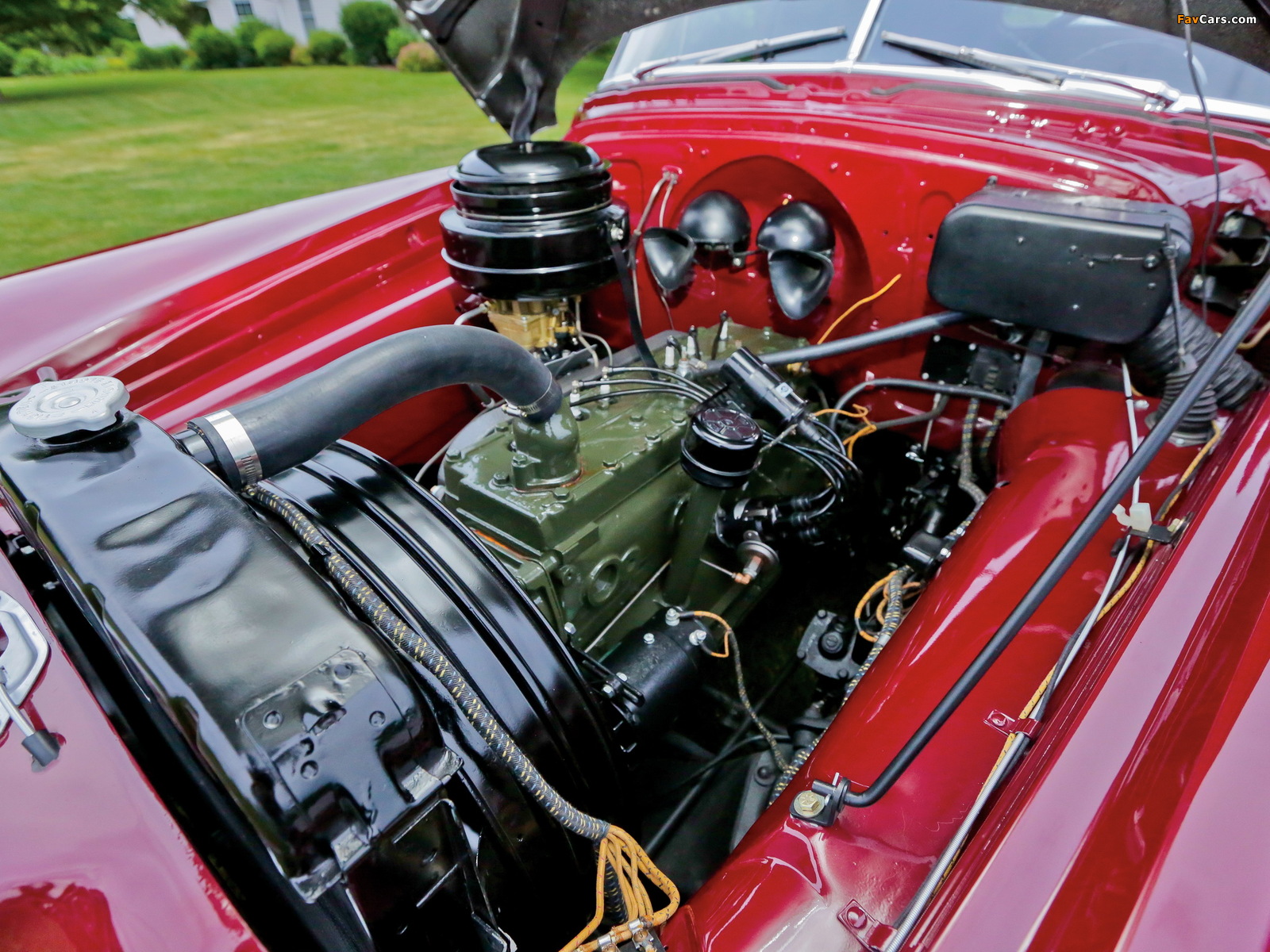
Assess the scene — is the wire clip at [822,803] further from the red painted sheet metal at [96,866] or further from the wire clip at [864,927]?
the red painted sheet metal at [96,866]

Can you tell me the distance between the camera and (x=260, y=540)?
0.65 meters

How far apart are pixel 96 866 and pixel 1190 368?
1.57 metres

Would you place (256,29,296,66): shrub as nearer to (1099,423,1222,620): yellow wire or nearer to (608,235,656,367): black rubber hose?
(608,235,656,367): black rubber hose

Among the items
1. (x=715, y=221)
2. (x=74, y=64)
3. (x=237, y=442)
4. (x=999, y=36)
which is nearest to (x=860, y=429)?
(x=715, y=221)

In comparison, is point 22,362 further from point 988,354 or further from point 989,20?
point 989,20

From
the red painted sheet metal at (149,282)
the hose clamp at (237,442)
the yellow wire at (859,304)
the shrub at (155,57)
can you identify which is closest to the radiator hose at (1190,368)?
the yellow wire at (859,304)

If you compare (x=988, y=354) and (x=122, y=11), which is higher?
(x=122, y=11)

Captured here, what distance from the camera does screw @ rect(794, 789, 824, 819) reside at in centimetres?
76

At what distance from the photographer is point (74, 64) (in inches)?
474

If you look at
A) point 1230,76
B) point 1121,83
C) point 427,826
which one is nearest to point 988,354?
point 1121,83

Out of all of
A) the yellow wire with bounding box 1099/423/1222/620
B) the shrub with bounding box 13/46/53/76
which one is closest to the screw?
the yellow wire with bounding box 1099/423/1222/620

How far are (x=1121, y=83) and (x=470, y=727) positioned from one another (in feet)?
5.86

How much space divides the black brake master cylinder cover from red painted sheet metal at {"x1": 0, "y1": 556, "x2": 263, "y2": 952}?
91 cm

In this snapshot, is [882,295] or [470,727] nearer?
[470,727]
